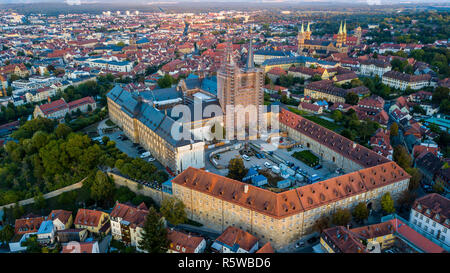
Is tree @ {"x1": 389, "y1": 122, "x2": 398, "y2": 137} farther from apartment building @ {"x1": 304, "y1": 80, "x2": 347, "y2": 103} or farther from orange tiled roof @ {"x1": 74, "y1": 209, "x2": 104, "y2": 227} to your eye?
orange tiled roof @ {"x1": 74, "y1": 209, "x2": 104, "y2": 227}

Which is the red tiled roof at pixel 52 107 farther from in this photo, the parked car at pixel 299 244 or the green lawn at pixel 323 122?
the parked car at pixel 299 244

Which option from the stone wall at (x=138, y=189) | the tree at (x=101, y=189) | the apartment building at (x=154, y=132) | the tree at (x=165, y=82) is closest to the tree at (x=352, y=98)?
the apartment building at (x=154, y=132)

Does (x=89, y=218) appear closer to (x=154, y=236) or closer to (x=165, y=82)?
(x=154, y=236)

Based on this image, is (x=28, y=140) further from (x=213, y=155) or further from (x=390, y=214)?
(x=390, y=214)

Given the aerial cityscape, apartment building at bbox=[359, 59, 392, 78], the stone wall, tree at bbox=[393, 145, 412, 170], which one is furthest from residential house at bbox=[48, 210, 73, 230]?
apartment building at bbox=[359, 59, 392, 78]

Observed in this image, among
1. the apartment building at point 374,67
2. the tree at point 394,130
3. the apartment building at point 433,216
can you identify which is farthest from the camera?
the apartment building at point 374,67

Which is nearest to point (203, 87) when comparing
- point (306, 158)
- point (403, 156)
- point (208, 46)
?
point (306, 158)
